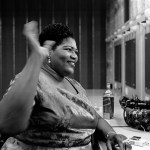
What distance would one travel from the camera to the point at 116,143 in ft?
4.16

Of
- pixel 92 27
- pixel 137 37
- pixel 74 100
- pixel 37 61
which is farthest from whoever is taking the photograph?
pixel 92 27

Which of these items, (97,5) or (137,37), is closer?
(137,37)

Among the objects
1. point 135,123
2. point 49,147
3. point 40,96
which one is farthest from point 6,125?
point 135,123

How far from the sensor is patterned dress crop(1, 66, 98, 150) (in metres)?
1.08

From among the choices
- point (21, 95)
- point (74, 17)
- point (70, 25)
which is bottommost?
point (21, 95)

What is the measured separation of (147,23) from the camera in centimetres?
217

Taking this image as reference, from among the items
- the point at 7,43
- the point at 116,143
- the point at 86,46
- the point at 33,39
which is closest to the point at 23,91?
the point at 33,39

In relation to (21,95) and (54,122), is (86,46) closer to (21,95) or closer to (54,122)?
(54,122)

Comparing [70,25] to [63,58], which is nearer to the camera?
[63,58]

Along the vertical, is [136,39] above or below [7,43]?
below

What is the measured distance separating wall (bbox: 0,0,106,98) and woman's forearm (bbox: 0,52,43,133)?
163 inches

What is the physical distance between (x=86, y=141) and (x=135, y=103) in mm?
750

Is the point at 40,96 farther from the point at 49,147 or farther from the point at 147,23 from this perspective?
the point at 147,23

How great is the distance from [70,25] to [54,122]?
4.11 meters
